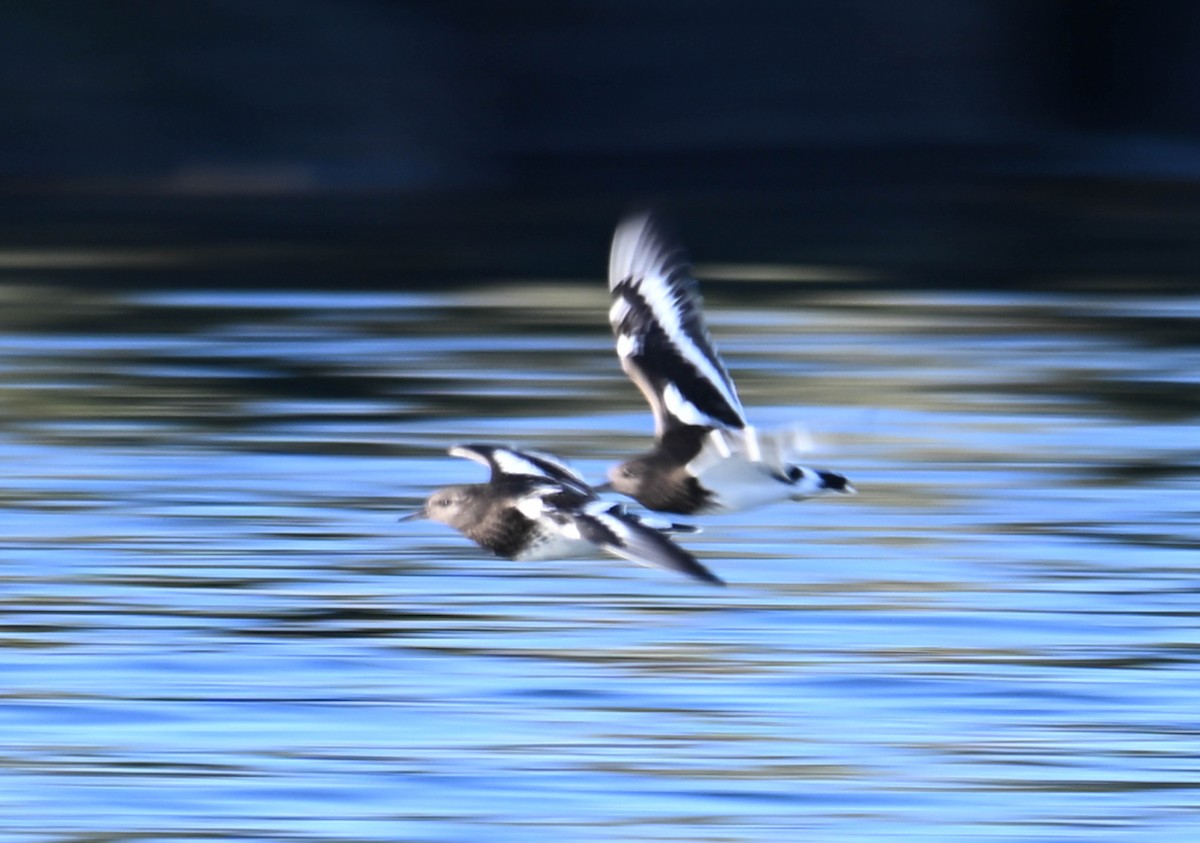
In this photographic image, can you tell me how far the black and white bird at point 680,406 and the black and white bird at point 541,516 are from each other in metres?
0.31

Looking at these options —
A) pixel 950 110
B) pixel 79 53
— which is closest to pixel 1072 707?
pixel 79 53

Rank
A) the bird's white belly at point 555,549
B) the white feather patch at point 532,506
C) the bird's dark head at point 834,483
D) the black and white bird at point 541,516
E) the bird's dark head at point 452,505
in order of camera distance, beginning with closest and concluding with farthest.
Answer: the black and white bird at point 541,516
the bird's white belly at point 555,549
the white feather patch at point 532,506
the bird's dark head at point 834,483
the bird's dark head at point 452,505

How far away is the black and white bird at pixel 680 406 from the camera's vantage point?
26.0 ft

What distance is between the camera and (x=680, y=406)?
821 centimetres

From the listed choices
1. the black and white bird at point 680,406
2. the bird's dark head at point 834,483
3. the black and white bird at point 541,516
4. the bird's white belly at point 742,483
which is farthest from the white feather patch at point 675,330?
the black and white bird at point 541,516

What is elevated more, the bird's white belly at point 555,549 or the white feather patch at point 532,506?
Answer: the white feather patch at point 532,506

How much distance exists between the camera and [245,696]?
7.31 m

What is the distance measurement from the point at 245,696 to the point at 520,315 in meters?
10.1

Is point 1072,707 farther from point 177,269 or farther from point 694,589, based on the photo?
point 177,269

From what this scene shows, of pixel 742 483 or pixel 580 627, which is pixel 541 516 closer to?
pixel 580 627

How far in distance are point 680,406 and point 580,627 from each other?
73cm

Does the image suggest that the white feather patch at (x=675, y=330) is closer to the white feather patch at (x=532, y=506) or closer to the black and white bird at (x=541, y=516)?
the black and white bird at (x=541, y=516)

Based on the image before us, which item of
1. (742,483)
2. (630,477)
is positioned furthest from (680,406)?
(742,483)

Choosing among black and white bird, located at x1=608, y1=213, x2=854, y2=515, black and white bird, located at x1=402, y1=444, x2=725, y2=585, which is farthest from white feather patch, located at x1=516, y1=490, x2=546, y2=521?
black and white bird, located at x1=608, y1=213, x2=854, y2=515
